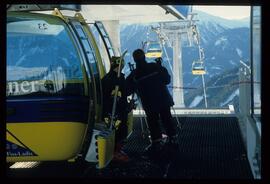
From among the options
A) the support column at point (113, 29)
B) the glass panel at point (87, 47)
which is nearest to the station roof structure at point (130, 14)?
the support column at point (113, 29)

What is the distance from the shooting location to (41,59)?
19.4 ft

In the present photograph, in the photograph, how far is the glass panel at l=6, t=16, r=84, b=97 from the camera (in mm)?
5883

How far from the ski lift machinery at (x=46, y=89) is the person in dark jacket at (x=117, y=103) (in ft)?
2.46

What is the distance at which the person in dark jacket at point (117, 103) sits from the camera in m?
6.91

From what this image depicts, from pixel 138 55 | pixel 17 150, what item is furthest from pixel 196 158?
pixel 17 150

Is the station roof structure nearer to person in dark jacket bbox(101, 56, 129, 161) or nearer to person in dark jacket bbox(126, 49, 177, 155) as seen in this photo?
person in dark jacket bbox(126, 49, 177, 155)

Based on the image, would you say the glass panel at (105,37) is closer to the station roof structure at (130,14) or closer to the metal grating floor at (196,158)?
the metal grating floor at (196,158)

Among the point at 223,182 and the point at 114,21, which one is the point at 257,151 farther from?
the point at 114,21

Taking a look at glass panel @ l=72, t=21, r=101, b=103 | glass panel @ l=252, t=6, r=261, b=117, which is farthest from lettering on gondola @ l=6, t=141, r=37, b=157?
glass panel @ l=252, t=6, r=261, b=117

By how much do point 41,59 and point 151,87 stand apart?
6.19ft

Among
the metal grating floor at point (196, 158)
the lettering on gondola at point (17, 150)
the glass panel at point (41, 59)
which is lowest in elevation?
the metal grating floor at point (196, 158)

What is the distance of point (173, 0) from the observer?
427 centimetres

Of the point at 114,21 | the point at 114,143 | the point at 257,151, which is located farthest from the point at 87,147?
the point at 114,21
